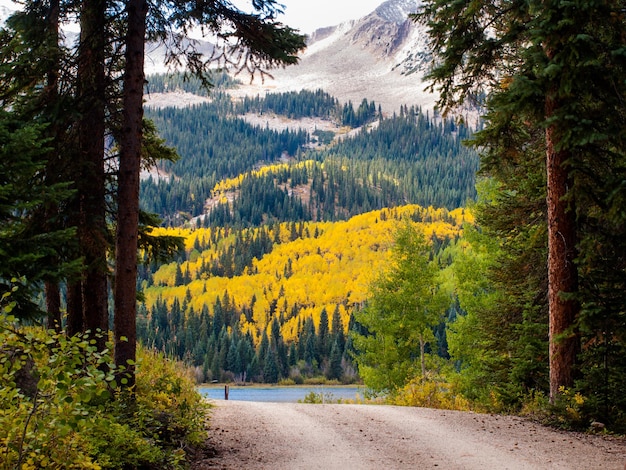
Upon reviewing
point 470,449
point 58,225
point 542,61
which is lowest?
point 470,449

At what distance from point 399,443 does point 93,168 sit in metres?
6.65

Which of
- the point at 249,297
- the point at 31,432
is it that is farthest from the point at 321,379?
the point at 31,432

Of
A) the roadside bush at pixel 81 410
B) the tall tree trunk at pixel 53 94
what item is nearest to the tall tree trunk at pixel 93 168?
the tall tree trunk at pixel 53 94

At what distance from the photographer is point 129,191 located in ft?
29.1

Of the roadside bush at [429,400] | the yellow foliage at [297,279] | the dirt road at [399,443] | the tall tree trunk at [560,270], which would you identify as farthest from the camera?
the yellow foliage at [297,279]

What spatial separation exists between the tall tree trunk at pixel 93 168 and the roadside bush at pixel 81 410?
154cm

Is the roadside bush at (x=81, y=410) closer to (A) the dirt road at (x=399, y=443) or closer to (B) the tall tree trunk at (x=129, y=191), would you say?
(A) the dirt road at (x=399, y=443)

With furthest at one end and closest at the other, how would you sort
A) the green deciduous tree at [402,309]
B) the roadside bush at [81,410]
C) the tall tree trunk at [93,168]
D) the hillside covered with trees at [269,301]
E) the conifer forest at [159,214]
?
1. the hillside covered with trees at [269,301]
2. the green deciduous tree at [402,309]
3. the tall tree trunk at [93,168]
4. the conifer forest at [159,214]
5. the roadside bush at [81,410]

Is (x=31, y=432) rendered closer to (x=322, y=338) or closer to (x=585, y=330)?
(x=585, y=330)

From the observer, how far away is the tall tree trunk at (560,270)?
34.3 ft

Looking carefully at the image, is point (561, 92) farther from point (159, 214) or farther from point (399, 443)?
point (159, 214)

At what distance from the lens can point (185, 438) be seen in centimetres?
781

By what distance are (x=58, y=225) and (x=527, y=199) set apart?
9.76 m

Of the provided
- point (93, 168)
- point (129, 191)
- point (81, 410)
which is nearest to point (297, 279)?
point (93, 168)
